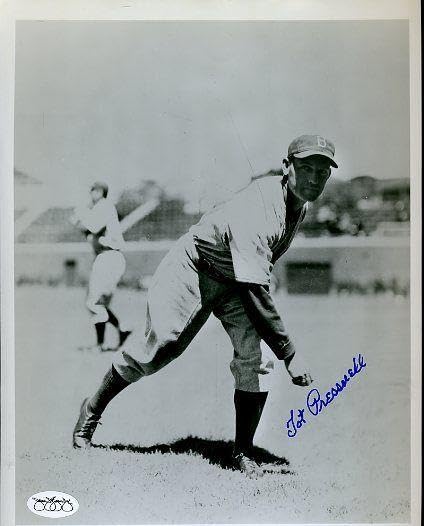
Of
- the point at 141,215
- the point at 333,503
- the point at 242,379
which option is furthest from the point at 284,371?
the point at 141,215

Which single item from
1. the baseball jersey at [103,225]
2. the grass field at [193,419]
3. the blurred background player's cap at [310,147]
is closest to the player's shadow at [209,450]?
the grass field at [193,419]

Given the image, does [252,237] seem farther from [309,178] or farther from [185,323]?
[185,323]

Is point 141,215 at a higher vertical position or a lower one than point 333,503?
higher

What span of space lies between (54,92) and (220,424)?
1813 millimetres

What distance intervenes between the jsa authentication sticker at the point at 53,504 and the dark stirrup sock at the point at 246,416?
2.77ft

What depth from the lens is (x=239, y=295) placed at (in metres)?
4.52

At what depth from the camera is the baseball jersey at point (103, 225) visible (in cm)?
451

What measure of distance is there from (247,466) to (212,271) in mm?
972

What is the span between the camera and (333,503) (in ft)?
→ 14.9

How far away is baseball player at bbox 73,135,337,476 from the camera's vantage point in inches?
178

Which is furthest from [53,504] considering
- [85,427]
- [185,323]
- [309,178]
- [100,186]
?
[309,178]

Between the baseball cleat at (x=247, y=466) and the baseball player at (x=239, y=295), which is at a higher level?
the baseball player at (x=239, y=295)

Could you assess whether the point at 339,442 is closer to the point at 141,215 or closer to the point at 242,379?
the point at 242,379

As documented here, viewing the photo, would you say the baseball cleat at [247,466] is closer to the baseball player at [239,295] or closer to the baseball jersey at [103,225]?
the baseball player at [239,295]
